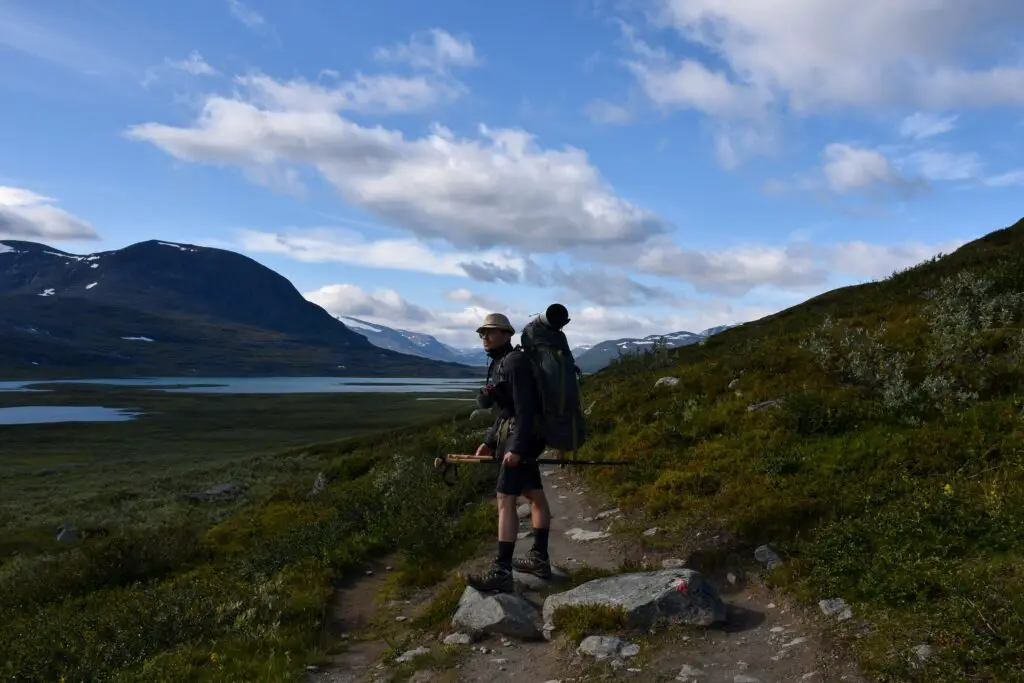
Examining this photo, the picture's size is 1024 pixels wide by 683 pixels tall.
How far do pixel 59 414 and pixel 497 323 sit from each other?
102 meters

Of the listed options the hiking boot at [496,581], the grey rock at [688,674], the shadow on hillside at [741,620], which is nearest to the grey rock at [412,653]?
the hiking boot at [496,581]

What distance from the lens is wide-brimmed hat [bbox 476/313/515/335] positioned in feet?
26.2

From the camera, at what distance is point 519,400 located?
295 inches

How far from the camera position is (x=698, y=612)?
21.4 feet

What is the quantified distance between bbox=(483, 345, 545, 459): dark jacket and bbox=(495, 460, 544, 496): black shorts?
0.14 metres

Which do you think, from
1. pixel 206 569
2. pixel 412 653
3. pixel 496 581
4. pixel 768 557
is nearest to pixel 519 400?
pixel 496 581

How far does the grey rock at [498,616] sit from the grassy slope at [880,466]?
9.10 feet

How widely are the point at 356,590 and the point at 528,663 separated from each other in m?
4.71

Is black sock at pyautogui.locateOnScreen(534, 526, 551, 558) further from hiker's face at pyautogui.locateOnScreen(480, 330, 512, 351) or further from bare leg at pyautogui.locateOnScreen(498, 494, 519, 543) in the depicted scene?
hiker's face at pyautogui.locateOnScreen(480, 330, 512, 351)

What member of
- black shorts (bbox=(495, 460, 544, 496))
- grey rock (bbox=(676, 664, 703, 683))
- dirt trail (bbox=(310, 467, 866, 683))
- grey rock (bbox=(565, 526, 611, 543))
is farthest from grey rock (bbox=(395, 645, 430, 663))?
grey rock (bbox=(565, 526, 611, 543))

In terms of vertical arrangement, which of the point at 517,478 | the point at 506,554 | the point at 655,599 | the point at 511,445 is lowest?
the point at 655,599

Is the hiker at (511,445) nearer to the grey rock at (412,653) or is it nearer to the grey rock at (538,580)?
the grey rock at (538,580)

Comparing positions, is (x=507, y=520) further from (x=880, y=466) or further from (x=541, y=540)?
(x=880, y=466)

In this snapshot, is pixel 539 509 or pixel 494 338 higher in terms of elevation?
pixel 494 338
